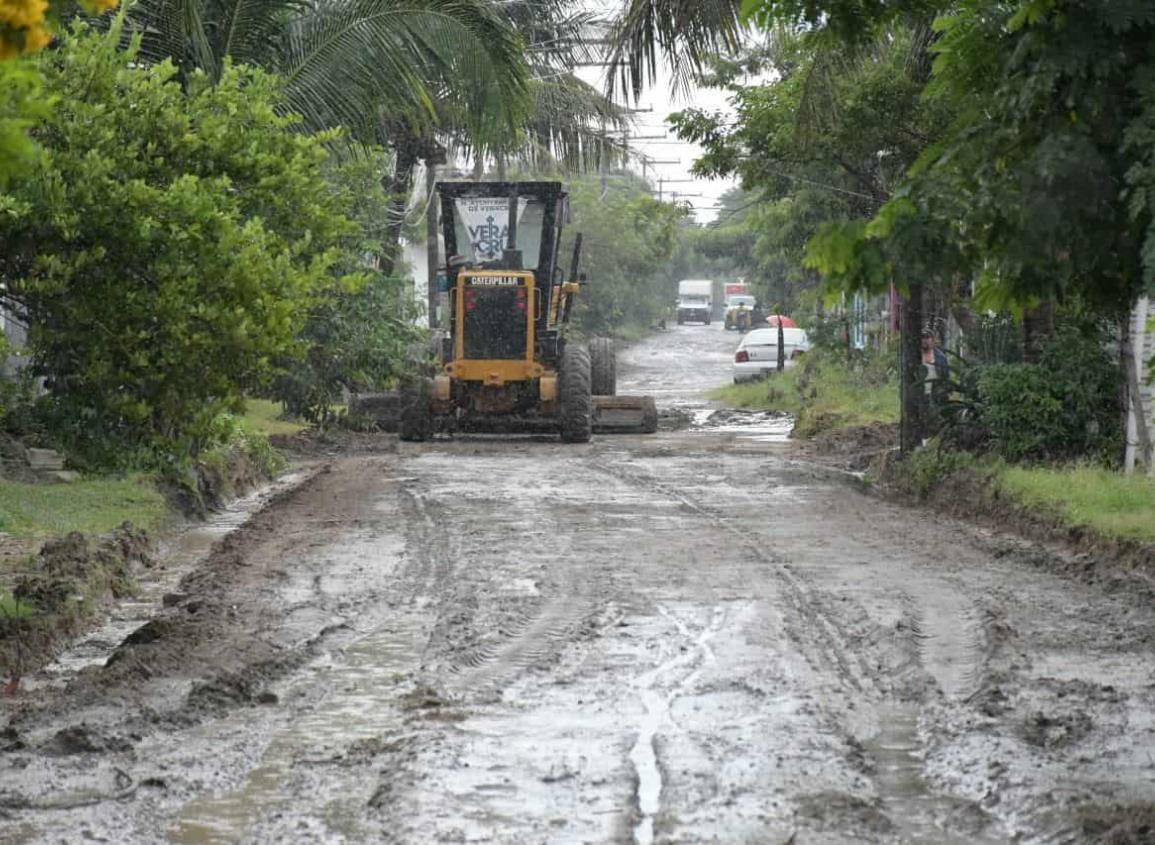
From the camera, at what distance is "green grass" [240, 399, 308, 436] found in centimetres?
2796

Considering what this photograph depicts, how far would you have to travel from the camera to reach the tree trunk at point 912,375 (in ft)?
70.3

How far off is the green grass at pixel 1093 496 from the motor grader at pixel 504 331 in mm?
10622

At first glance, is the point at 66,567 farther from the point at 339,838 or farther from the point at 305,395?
the point at 305,395

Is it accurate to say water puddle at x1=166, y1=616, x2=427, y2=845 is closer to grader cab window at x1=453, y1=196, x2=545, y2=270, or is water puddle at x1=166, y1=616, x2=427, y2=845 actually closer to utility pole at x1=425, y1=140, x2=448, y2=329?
grader cab window at x1=453, y1=196, x2=545, y2=270

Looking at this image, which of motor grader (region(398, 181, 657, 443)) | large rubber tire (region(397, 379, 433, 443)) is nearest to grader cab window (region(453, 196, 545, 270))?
motor grader (region(398, 181, 657, 443))

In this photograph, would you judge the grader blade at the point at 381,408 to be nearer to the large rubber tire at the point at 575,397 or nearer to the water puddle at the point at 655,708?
the large rubber tire at the point at 575,397

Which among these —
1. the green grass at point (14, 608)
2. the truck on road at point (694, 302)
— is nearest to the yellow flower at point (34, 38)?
the green grass at point (14, 608)

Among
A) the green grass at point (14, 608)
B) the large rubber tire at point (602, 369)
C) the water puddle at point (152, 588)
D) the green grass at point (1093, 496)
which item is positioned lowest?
the water puddle at point (152, 588)

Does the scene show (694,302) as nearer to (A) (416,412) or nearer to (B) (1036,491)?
(A) (416,412)

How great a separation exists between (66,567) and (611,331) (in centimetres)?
6453

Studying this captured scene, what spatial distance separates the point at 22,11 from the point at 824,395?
30.2 m

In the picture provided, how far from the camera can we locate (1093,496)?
1587cm

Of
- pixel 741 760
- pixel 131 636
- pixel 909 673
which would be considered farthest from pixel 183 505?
pixel 741 760

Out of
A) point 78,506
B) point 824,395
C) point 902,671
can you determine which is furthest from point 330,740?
point 824,395
